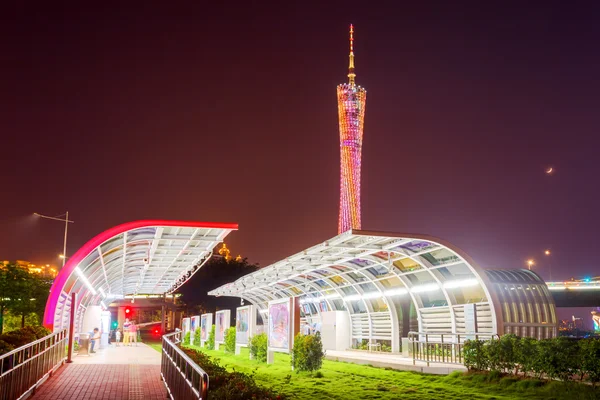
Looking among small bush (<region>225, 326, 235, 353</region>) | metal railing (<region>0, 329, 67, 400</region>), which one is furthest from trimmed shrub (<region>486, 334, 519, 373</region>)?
small bush (<region>225, 326, 235, 353</region>)

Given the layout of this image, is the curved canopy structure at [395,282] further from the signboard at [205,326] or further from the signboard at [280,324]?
the signboard at [205,326]

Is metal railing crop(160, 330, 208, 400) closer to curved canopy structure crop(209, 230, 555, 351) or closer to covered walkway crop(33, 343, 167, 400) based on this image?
covered walkway crop(33, 343, 167, 400)

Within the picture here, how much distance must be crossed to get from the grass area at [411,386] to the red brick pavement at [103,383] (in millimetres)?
2835

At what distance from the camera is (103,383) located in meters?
14.8

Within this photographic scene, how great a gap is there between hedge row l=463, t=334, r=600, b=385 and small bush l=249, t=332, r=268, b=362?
336 inches

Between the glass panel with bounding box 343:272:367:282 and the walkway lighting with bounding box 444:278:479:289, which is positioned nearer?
the walkway lighting with bounding box 444:278:479:289

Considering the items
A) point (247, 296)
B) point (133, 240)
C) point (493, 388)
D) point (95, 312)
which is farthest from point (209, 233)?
point (247, 296)

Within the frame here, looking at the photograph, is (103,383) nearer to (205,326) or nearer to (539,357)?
(539,357)

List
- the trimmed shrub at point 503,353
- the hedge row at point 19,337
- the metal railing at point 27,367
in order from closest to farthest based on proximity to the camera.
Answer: the metal railing at point 27,367, the hedge row at point 19,337, the trimmed shrub at point 503,353

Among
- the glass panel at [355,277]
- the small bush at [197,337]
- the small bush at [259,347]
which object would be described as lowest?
the small bush at [197,337]

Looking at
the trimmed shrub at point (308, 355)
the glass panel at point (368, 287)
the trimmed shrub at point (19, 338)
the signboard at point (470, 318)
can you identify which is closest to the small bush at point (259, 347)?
the trimmed shrub at point (308, 355)

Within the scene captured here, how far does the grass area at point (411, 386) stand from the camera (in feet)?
38.9

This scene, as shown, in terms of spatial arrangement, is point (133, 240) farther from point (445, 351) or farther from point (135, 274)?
point (135, 274)

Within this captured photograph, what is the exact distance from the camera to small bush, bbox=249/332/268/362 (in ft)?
71.5
